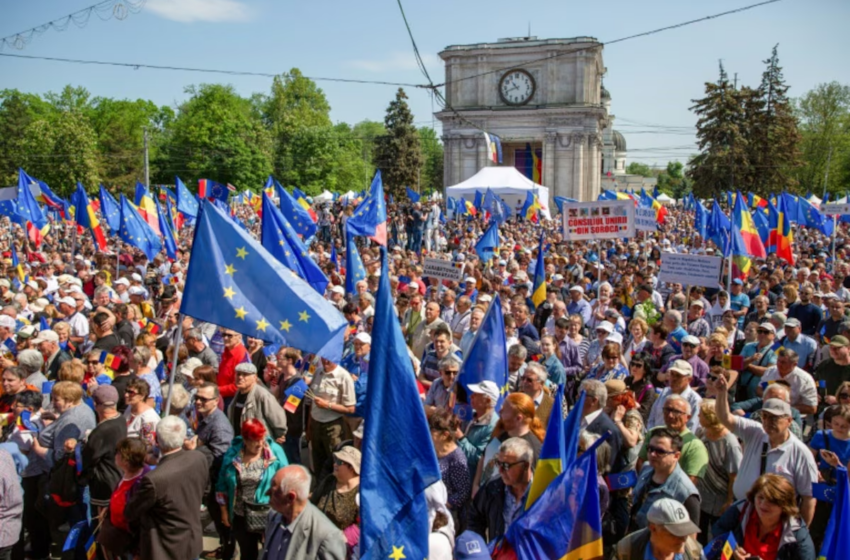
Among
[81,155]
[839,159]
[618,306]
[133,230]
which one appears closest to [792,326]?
[618,306]

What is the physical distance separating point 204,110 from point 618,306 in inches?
2691

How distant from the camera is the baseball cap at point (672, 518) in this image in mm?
4117

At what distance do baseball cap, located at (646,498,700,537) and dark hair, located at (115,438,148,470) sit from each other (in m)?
3.21

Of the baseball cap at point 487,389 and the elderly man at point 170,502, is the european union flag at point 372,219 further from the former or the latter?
the elderly man at point 170,502

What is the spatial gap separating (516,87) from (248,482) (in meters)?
58.8

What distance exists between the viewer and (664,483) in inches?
200

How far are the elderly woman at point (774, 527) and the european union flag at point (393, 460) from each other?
6.11 ft

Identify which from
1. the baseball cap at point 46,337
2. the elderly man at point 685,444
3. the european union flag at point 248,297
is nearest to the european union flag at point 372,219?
the baseball cap at point 46,337

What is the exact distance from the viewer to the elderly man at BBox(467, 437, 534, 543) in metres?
4.89

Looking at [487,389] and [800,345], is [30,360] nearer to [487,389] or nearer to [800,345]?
[487,389]

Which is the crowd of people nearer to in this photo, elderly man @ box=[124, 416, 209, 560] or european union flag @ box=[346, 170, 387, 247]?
elderly man @ box=[124, 416, 209, 560]

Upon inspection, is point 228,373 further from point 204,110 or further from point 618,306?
point 204,110

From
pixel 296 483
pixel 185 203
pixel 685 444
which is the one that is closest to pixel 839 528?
pixel 685 444

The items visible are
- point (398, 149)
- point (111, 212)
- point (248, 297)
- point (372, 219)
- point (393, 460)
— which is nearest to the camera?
point (393, 460)
